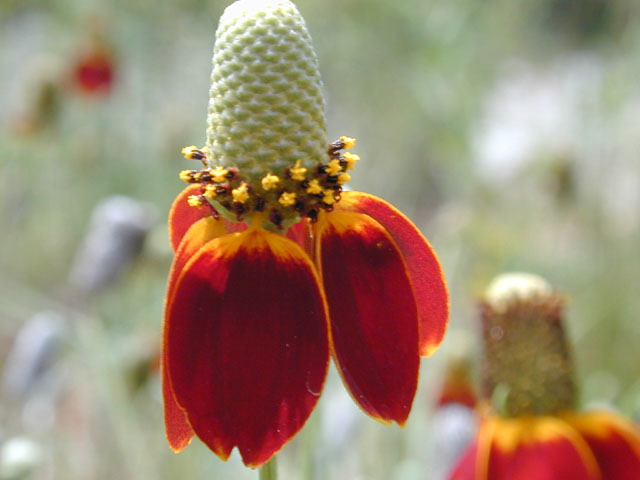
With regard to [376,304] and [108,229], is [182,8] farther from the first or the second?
[376,304]

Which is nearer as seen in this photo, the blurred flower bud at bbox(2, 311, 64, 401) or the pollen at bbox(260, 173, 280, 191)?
the pollen at bbox(260, 173, 280, 191)

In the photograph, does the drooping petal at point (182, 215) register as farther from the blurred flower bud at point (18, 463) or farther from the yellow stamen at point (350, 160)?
the blurred flower bud at point (18, 463)

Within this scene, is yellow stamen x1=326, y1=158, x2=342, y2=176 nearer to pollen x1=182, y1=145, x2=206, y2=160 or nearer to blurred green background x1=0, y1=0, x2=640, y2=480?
pollen x1=182, y1=145, x2=206, y2=160

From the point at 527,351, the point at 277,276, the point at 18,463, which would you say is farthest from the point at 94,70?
the point at 277,276

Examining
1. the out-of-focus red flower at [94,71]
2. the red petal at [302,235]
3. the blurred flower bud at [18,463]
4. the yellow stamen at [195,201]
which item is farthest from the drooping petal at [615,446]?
the out-of-focus red flower at [94,71]

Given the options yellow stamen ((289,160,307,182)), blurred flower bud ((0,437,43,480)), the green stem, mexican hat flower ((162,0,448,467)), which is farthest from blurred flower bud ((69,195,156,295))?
the green stem

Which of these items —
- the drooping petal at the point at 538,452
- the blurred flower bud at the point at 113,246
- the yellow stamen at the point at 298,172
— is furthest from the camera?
the blurred flower bud at the point at 113,246

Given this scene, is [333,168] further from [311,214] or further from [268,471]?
[268,471]
